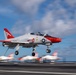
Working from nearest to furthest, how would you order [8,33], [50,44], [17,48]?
1. [50,44]
2. [17,48]
3. [8,33]

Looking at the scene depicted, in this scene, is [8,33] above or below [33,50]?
above

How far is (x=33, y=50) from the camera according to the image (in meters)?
67.6

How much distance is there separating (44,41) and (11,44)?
37.8ft

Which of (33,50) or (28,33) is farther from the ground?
(28,33)

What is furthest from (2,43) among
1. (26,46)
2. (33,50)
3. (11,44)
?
(33,50)

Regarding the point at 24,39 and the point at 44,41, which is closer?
the point at 44,41

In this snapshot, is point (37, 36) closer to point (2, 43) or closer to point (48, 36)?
point (48, 36)

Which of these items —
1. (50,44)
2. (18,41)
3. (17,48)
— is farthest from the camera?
(18,41)

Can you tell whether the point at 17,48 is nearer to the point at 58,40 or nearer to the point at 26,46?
the point at 26,46

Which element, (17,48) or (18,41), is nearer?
(17,48)

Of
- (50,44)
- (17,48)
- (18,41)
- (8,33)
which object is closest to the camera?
(50,44)

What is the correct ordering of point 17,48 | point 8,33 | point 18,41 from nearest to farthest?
point 17,48 < point 18,41 < point 8,33

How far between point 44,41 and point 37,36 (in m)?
3.62

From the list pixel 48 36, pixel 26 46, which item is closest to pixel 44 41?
pixel 48 36
